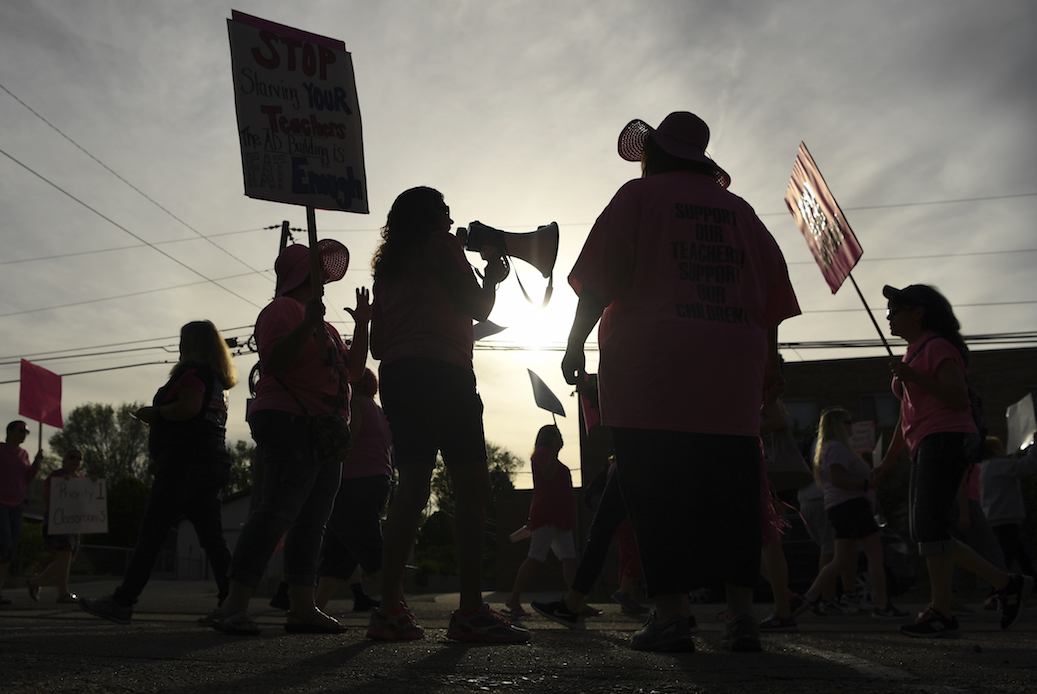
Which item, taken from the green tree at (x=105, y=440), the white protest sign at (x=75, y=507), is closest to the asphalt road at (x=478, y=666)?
the white protest sign at (x=75, y=507)

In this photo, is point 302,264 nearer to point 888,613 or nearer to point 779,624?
point 779,624

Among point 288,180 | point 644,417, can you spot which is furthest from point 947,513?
point 288,180

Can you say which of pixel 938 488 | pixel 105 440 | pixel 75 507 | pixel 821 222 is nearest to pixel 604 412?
pixel 938 488

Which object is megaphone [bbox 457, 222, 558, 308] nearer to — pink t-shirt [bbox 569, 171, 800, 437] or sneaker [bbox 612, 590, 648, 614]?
pink t-shirt [bbox 569, 171, 800, 437]

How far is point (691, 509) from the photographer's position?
9.82ft

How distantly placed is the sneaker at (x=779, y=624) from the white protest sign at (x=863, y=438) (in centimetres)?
981

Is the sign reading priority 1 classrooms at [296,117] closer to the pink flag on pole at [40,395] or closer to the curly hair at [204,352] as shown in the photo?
the curly hair at [204,352]

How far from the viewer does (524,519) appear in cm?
2592

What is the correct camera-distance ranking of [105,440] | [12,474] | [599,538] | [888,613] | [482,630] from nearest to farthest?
[482,630] → [599,538] → [888,613] → [12,474] → [105,440]

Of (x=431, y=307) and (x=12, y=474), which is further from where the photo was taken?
(x=12, y=474)

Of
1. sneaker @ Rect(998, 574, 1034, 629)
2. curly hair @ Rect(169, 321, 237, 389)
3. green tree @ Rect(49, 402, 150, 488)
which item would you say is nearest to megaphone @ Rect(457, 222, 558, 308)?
curly hair @ Rect(169, 321, 237, 389)

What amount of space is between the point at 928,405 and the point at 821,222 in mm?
3038

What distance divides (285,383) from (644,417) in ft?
6.69

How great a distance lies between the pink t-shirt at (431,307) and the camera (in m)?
3.77
